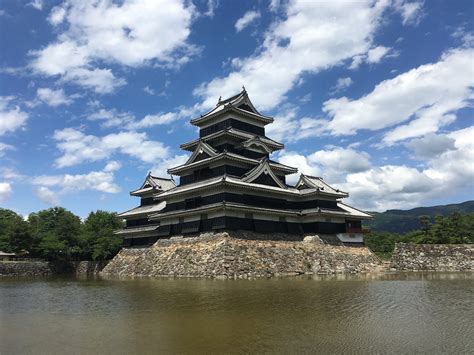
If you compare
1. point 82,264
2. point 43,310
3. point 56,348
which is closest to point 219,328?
point 56,348

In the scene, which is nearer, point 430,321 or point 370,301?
point 430,321

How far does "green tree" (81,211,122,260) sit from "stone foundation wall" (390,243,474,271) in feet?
115

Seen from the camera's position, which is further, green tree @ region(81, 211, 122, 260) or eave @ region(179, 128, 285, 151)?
green tree @ region(81, 211, 122, 260)

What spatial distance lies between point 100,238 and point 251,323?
44903 millimetres

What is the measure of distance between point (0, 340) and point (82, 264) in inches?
1787

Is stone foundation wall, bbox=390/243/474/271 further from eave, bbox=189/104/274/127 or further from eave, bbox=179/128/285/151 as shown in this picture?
eave, bbox=189/104/274/127

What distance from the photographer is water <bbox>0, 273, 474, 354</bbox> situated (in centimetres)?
960

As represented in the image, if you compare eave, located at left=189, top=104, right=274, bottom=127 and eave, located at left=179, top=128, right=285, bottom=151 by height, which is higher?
eave, located at left=189, top=104, right=274, bottom=127

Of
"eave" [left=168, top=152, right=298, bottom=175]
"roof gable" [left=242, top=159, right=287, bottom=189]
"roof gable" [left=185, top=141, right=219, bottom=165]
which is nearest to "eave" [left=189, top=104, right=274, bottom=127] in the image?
"roof gable" [left=185, top=141, right=219, bottom=165]

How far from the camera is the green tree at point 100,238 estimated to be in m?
52.3

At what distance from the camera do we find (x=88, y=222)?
62.0 m

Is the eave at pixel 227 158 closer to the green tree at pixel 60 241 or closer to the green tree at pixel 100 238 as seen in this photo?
the green tree at pixel 100 238

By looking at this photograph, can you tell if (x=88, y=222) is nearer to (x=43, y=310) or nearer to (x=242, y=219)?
(x=242, y=219)

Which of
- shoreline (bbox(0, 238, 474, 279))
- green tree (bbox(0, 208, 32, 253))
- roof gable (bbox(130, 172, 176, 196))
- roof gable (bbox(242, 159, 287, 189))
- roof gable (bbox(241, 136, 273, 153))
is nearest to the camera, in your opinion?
shoreline (bbox(0, 238, 474, 279))
